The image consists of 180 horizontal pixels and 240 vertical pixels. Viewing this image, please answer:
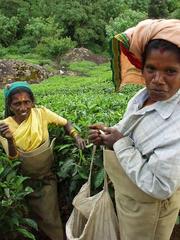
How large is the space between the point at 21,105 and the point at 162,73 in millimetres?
1446

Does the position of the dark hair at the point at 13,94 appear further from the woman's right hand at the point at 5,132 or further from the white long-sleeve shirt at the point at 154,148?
the white long-sleeve shirt at the point at 154,148

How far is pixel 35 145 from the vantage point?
288cm

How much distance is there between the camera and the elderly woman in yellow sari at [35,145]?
2.83 m

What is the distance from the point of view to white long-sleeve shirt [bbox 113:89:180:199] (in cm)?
171

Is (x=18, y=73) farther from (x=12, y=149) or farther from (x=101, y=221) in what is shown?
(x=101, y=221)

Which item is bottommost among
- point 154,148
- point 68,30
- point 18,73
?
point 18,73

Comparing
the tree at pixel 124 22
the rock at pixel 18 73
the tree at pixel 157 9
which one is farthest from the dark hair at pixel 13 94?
the tree at pixel 157 9

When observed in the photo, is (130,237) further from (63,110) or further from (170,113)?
(63,110)

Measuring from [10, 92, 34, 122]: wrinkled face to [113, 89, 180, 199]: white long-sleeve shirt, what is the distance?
1.17 meters

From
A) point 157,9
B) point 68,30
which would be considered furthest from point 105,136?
point 68,30

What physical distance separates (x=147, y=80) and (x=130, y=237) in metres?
0.78

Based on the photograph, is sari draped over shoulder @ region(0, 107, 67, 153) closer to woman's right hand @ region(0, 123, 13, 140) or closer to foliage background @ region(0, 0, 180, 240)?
woman's right hand @ region(0, 123, 13, 140)

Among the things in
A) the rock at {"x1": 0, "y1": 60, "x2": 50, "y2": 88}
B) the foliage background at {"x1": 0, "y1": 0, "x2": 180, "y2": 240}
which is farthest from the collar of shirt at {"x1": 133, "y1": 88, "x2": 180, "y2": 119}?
the rock at {"x1": 0, "y1": 60, "x2": 50, "y2": 88}

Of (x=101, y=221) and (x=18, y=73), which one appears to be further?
(x=18, y=73)
